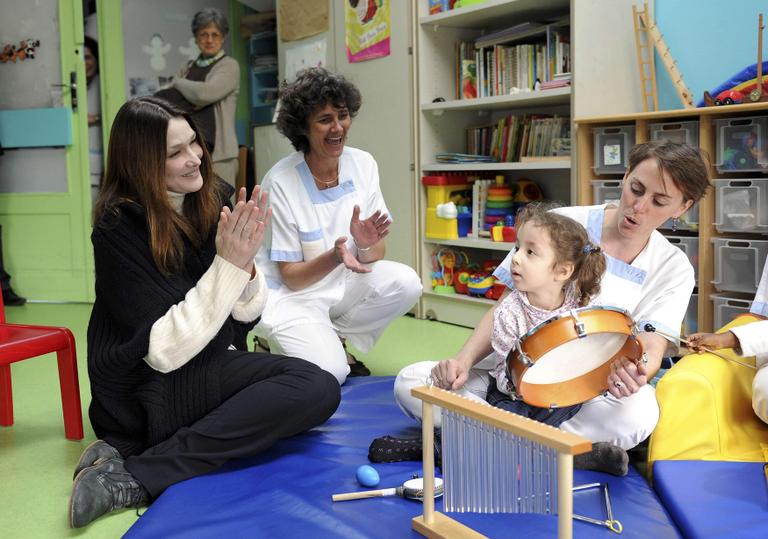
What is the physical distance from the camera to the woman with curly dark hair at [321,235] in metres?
2.79

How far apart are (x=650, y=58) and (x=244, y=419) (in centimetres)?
239

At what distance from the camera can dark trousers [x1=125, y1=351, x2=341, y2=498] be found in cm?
205

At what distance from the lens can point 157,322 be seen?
79.0 inches

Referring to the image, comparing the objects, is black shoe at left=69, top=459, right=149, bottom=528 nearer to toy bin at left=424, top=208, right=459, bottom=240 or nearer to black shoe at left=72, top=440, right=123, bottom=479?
black shoe at left=72, top=440, right=123, bottom=479

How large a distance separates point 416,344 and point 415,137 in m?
1.14

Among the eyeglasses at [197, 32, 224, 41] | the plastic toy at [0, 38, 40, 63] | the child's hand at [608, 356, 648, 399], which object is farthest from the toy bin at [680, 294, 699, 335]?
the plastic toy at [0, 38, 40, 63]

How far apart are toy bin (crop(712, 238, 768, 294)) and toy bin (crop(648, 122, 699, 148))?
1.30 ft

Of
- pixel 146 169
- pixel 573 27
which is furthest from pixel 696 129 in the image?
pixel 146 169

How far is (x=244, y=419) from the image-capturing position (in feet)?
6.89

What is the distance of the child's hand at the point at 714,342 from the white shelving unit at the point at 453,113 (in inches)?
69.2

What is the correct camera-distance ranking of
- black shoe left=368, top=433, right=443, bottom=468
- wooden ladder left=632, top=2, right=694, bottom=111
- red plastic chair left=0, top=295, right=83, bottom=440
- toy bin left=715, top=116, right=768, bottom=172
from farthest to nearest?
wooden ladder left=632, top=2, right=694, bottom=111 → toy bin left=715, top=116, right=768, bottom=172 → red plastic chair left=0, top=295, right=83, bottom=440 → black shoe left=368, top=433, right=443, bottom=468

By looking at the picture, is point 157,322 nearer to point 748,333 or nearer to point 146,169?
point 146,169

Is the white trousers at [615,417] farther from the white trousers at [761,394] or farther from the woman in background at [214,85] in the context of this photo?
the woman in background at [214,85]

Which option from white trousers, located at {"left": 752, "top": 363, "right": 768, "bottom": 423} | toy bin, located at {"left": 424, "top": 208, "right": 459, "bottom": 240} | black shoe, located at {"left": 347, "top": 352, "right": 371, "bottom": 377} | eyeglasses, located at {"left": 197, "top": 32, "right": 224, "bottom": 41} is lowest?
black shoe, located at {"left": 347, "top": 352, "right": 371, "bottom": 377}
